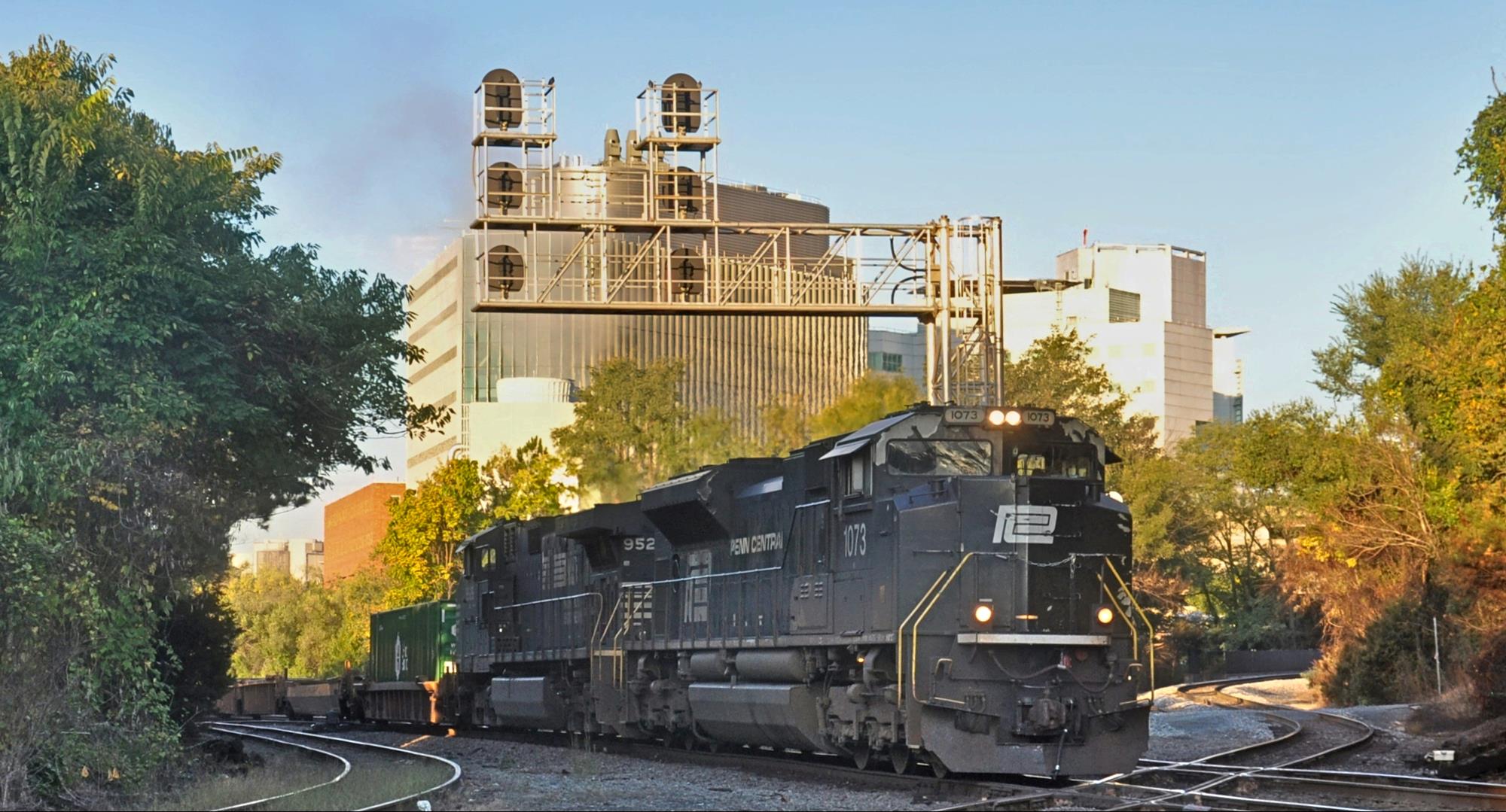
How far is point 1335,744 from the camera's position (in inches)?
826

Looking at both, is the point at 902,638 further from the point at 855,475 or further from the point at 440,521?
the point at 440,521

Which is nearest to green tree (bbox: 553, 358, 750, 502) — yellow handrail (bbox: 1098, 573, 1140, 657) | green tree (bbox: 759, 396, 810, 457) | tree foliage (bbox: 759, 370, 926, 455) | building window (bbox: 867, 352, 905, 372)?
green tree (bbox: 759, 396, 810, 457)

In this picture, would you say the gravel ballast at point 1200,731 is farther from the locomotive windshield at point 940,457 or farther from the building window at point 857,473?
the building window at point 857,473

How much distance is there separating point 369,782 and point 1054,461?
7686mm

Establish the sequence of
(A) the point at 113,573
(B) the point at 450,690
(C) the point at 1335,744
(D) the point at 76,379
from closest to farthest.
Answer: (D) the point at 76,379 < (A) the point at 113,573 < (C) the point at 1335,744 < (B) the point at 450,690

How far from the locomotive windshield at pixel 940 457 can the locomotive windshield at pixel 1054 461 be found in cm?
26

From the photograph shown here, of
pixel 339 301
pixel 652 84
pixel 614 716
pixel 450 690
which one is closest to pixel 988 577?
pixel 614 716

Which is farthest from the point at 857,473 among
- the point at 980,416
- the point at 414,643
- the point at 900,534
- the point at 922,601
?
the point at 414,643

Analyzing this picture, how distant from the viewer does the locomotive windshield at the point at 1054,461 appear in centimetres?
1642

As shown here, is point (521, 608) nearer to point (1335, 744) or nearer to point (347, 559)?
point (1335, 744)

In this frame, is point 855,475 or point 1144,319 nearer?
point 855,475

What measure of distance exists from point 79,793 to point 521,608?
12.2 meters

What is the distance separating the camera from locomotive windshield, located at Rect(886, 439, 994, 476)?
16391 millimetres

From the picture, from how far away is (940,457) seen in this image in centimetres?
1647
